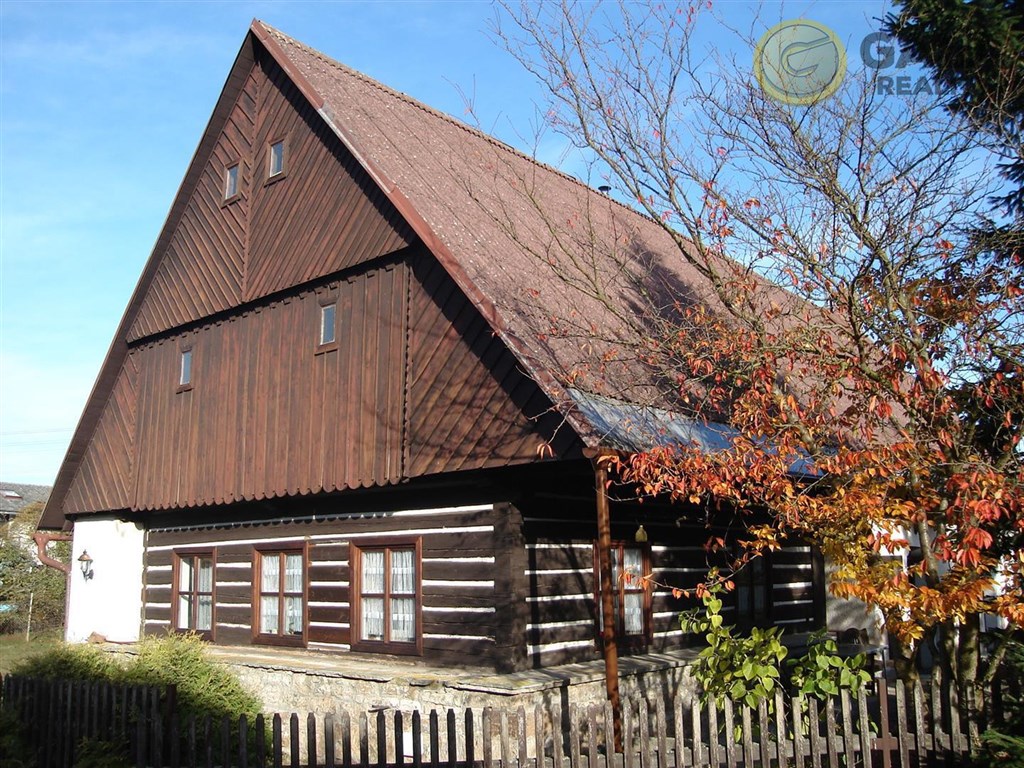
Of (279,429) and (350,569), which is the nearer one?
(350,569)

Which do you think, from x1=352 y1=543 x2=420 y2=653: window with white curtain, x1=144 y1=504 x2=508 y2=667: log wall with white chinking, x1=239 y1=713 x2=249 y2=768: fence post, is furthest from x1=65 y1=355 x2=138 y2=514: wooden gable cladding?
x1=239 y1=713 x2=249 y2=768: fence post

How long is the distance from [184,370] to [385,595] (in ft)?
21.5

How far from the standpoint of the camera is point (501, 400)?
1180cm

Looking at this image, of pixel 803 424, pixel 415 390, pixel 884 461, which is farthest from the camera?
pixel 415 390

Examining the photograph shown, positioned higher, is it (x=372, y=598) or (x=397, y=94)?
(x=397, y=94)

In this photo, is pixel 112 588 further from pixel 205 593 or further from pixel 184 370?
pixel 184 370

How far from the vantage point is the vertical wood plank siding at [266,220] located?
47.5ft

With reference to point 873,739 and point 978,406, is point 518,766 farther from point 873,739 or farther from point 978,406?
point 978,406

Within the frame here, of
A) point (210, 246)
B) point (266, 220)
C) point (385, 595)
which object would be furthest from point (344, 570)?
point (210, 246)

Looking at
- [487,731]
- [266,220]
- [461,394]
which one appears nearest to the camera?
[487,731]

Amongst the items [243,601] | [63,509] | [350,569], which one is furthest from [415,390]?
[63,509]

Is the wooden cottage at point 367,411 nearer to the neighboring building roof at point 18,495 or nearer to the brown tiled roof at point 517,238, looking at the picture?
the brown tiled roof at point 517,238

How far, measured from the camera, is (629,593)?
46.5 feet

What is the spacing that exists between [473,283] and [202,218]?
25.1 ft
